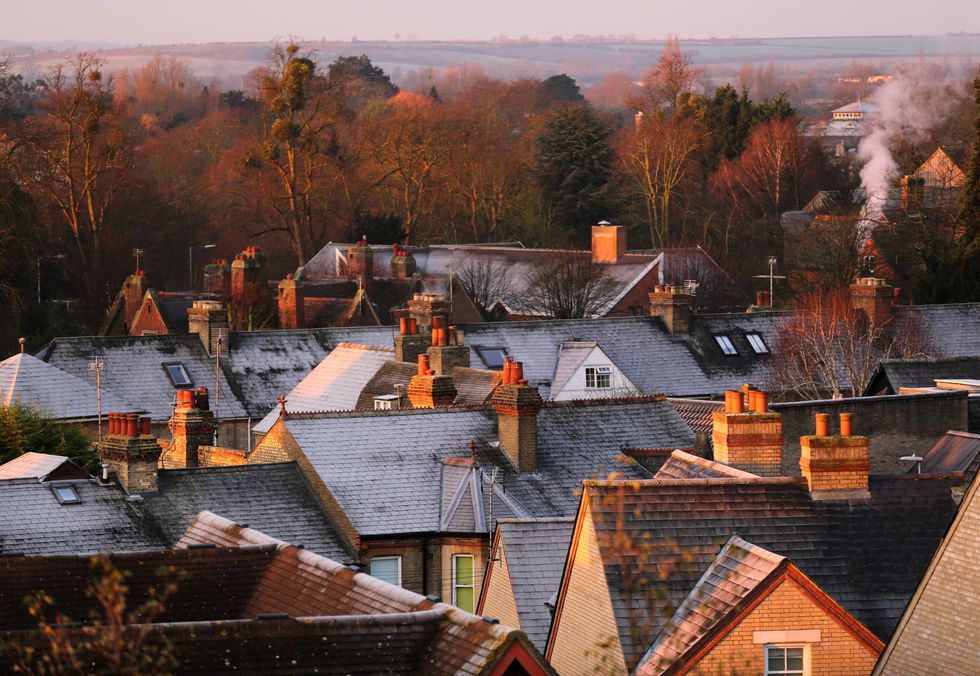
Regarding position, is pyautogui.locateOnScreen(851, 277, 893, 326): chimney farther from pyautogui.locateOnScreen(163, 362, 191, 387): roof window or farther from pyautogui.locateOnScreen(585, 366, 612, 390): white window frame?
pyautogui.locateOnScreen(163, 362, 191, 387): roof window

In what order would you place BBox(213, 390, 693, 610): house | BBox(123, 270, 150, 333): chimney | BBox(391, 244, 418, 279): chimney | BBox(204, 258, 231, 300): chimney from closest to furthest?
BBox(213, 390, 693, 610): house
BBox(123, 270, 150, 333): chimney
BBox(204, 258, 231, 300): chimney
BBox(391, 244, 418, 279): chimney

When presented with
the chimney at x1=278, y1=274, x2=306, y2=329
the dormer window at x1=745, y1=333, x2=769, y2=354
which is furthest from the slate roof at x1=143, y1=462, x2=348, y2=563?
the chimney at x1=278, y1=274, x2=306, y2=329

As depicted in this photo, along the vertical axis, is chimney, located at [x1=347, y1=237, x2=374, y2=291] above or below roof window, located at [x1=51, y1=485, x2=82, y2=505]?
below

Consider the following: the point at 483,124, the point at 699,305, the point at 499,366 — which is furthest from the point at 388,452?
the point at 483,124

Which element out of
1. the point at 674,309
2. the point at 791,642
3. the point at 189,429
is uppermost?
the point at 791,642

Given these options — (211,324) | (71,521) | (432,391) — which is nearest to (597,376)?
(211,324)

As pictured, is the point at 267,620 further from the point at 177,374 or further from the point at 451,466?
the point at 177,374
